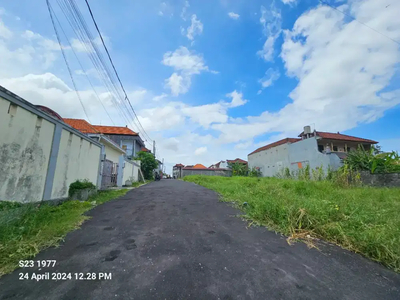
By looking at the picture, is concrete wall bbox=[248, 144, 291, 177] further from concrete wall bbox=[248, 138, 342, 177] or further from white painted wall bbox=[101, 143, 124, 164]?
white painted wall bbox=[101, 143, 124, 164]

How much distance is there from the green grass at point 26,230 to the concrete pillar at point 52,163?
89 centimetres

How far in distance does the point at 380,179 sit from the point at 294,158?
9.33m

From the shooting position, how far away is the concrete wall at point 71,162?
513 centimetres

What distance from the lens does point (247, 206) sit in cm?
511

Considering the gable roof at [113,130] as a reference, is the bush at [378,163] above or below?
below

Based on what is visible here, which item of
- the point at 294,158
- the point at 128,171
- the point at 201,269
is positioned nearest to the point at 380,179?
the point at 294,158

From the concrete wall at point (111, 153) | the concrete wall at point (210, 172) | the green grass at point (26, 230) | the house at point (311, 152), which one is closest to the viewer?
the green grass at point (26, 230)

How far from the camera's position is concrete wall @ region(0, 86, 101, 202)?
3461mm

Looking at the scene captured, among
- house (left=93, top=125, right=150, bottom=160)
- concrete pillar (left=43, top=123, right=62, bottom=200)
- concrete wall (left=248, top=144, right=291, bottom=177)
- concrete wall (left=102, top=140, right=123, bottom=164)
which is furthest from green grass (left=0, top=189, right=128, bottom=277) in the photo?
concrete wall (left=248, top=144, right=291, bottom=177)

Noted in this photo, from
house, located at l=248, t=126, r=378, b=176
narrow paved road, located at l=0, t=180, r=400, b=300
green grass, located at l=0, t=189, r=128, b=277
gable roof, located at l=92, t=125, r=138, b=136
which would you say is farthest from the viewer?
gable roof, located at l=92, t=125, r=138, b=136

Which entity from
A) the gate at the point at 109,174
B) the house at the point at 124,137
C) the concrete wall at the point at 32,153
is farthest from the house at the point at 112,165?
the house at the point at 124,137

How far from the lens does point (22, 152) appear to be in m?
3.82

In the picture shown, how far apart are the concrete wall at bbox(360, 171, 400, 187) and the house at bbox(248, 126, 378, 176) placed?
12.2 ft

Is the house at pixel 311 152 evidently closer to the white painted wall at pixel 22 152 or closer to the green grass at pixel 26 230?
the green grass at pixel 26 230
